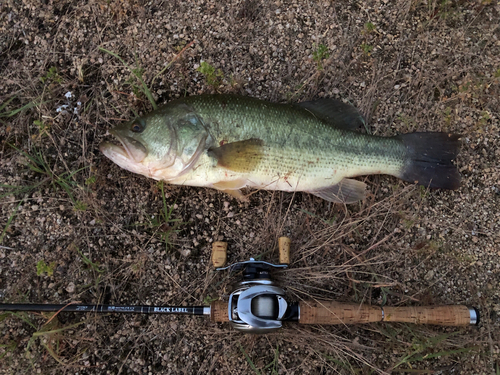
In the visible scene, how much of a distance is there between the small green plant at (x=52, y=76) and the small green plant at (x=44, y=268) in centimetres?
171

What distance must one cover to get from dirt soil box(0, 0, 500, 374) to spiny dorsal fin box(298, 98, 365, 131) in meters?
0.28

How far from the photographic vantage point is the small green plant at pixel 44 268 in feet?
9.03

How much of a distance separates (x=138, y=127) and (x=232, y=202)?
1.09 meters

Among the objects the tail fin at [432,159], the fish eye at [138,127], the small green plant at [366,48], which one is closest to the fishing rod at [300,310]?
the tail fin at [432,159]

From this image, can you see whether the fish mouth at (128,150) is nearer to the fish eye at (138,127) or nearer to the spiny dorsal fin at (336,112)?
the fish eye at (138,127)

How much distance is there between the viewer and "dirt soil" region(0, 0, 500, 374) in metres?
2.94

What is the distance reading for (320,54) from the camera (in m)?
3.18

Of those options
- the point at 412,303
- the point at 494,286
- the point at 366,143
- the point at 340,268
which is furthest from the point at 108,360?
the point at 494,286

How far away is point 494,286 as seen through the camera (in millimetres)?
3113

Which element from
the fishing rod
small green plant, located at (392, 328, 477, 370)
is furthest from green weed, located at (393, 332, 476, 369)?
the fishing rod

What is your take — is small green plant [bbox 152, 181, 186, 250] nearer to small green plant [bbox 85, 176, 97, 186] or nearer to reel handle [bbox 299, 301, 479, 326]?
small green plant [bbox 85, 176, 97, 186]

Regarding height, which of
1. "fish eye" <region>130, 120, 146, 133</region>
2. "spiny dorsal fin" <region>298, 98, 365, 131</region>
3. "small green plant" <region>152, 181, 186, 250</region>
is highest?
"spiny dorsal fin" <region>298, 98, 365, 131</region>

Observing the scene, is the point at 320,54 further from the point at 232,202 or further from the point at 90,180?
the point at 90,180

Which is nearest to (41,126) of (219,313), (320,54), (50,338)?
(50,338)
